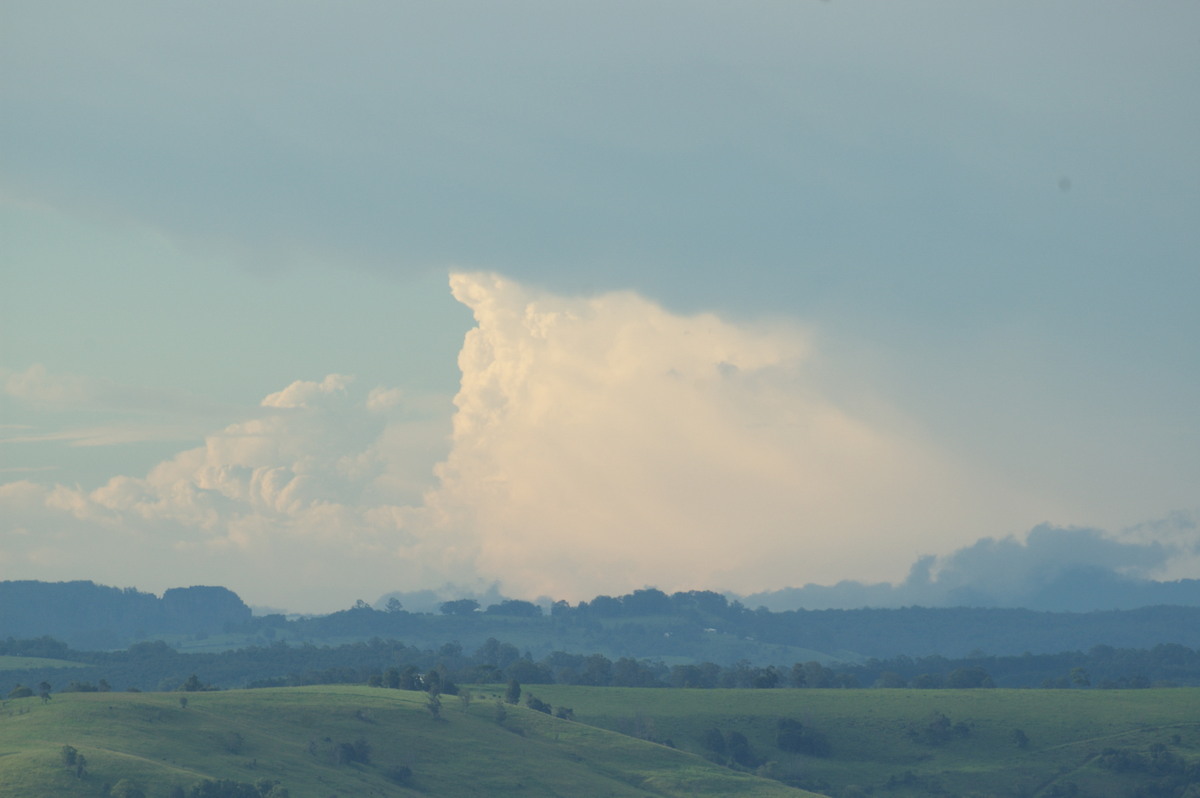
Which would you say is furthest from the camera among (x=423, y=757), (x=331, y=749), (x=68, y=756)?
(x=423, y=757)

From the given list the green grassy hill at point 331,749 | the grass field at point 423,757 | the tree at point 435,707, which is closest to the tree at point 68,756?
the green grassy hill at point 331,749

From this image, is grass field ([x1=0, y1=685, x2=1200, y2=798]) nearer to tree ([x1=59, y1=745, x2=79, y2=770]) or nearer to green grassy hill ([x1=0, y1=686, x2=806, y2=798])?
green grassy hill ([x1=0, y1=686, x2=806, y2=798])

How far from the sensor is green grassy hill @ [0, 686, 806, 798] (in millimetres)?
119750

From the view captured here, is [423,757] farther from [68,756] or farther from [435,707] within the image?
[68,756]

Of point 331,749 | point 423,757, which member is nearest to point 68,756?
point 331,749

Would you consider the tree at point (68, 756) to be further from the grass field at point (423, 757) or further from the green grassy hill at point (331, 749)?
Answer: the grass field at point (423, 757)

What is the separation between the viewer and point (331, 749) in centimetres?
15138

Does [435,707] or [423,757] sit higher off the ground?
[435,707]

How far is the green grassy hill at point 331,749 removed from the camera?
11975 centimetres

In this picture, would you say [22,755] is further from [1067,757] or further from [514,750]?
[1067,757]

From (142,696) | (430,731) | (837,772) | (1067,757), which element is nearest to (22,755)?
(142,696)

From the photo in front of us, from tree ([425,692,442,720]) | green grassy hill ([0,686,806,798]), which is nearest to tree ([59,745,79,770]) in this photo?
green grassy hill ([0,686,806,798])

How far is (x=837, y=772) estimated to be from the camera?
19925cm

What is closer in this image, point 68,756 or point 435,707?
point 68,756
